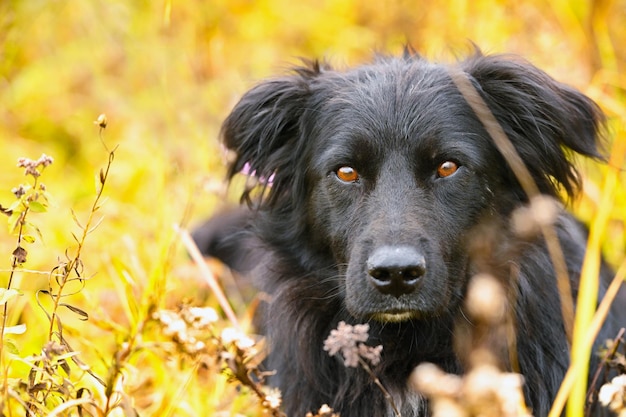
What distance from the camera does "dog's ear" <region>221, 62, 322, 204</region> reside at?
3.77 meters

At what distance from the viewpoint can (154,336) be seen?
4.04m

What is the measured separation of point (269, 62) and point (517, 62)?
13.4ft

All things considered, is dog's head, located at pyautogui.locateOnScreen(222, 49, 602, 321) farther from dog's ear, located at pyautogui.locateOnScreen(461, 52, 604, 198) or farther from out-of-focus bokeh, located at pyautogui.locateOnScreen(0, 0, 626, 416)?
out-of-focus bokeh, located at pyautogui.locateOnScreen(0, 0, 626, 416)

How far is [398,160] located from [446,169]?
0.65 feet

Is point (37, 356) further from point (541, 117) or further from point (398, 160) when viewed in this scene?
point (541, 117)

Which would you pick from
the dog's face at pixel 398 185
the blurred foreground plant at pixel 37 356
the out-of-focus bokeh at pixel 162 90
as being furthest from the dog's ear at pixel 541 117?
the blurred foreground plant at pixel 37 356

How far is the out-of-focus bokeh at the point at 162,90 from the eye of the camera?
14.5 ft

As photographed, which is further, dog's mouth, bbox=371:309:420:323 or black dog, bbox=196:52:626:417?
black dog, bbox=196:52:626:417

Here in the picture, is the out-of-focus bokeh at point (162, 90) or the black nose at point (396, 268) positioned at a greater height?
the out-of-focus bokeh at point (162, 90)

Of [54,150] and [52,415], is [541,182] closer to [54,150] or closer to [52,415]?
[52,415]

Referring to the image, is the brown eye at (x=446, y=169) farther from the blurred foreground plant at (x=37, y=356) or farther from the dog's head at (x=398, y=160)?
the blurred foreground plant at (x=37, y=356)

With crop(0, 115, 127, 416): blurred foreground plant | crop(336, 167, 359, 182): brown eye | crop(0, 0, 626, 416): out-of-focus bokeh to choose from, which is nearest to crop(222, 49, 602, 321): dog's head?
crop(336, 167, 359, 182): brown eye

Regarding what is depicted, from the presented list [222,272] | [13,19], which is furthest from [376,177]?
A: [13,19]

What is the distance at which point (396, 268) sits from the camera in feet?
9.37
